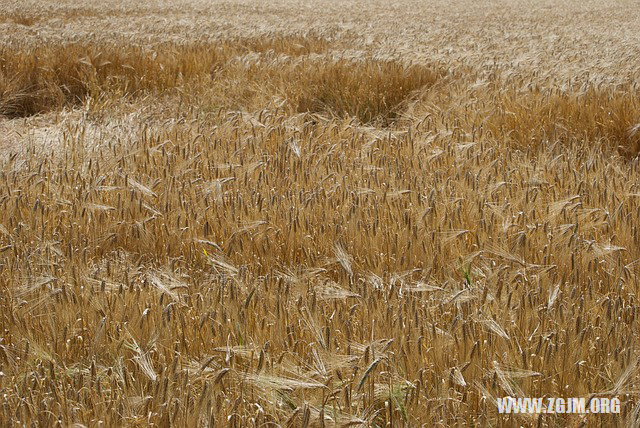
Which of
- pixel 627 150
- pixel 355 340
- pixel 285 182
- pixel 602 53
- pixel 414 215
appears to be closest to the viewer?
pixel 355 340

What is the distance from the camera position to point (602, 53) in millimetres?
6777

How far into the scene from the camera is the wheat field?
60.3 inches

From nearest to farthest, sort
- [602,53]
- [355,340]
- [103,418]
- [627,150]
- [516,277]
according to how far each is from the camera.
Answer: [103,418]
[355,340]
[516,277]
[627,150]
[602,53]

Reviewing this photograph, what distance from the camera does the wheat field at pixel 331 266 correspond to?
1.53m

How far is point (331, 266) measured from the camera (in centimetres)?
249

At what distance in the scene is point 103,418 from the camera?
143 centimetres

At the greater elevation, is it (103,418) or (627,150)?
(103,418)

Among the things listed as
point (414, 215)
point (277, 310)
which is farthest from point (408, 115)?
point (277, 310)

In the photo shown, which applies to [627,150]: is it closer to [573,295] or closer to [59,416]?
[573,295]

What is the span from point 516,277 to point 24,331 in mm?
1443

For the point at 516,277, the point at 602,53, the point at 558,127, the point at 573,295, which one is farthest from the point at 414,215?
the point at 602,53

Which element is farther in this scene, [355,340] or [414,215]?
[414,215]

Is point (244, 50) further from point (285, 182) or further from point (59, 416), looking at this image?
point (59, 416)

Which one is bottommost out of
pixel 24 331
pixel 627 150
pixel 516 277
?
pixel 627 150
